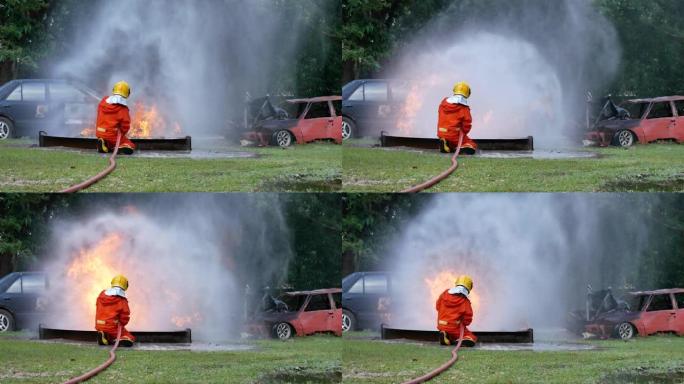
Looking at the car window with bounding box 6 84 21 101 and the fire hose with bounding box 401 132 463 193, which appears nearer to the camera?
the fire hose with bounding box 401 132 463 193

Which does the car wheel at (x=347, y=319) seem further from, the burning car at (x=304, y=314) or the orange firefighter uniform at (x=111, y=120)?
the orange firefighter uniform at (x=111, y=120)

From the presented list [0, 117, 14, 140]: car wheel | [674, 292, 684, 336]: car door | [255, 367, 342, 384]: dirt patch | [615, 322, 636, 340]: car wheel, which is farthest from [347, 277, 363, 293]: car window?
[0, 117, 14, 140]: car wheel

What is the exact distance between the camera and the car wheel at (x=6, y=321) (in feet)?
61.8

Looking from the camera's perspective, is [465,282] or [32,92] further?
[32,92]

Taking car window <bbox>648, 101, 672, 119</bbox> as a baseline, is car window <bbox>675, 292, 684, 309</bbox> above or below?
below

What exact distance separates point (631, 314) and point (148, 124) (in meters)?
6.87

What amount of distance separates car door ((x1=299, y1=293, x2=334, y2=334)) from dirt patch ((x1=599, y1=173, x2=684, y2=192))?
3846 millimetres

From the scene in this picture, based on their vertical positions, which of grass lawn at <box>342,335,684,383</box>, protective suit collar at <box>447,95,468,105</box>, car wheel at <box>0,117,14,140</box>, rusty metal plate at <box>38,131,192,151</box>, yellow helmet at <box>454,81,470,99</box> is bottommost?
grass lawn at <box>342,335,684,383</box>

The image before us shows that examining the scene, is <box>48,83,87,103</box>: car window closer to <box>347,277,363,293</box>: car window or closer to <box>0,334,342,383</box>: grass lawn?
<box>0,334,342,383</box>: grass lawn

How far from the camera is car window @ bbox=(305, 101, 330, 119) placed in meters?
19.2

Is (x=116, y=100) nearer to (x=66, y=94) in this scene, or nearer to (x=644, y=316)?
(x=66, y=94)

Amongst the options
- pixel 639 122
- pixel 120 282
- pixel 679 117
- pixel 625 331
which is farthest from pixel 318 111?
pixel 625 331

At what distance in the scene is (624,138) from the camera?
19.5m

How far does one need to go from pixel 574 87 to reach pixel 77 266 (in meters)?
6.98
